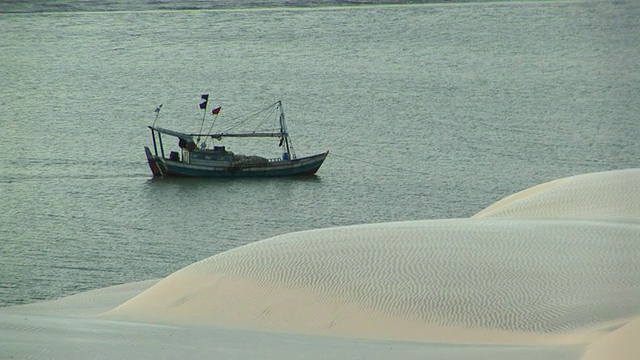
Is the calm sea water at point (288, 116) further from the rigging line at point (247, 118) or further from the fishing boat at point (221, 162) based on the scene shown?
the rigging line at point (247, 118)

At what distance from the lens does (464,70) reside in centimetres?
3653

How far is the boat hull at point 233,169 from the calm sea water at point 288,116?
0.29m

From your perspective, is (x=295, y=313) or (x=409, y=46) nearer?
(x=295, y=313)

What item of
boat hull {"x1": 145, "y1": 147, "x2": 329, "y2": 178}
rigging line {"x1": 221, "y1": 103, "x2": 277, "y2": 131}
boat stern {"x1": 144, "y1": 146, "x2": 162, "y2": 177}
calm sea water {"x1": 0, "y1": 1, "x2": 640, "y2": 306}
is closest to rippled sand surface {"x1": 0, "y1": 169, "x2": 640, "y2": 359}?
calm sea water {"x1": 0, "y1": 1, "x2": 640, "y2": 306}

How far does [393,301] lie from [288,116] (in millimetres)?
23915

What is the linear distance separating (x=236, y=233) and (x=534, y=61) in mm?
20448

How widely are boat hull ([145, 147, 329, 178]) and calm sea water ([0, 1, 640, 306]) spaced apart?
292 millimetres

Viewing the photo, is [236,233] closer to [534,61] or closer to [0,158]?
[0,158]

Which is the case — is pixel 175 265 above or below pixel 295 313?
below

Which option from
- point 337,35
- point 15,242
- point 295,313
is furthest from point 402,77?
point 295,313

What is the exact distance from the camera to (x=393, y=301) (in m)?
6.23

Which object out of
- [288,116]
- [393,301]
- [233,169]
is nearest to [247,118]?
[288,116]

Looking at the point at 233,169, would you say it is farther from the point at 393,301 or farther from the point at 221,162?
the point at 393,301

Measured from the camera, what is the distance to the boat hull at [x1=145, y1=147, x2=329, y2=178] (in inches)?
969
